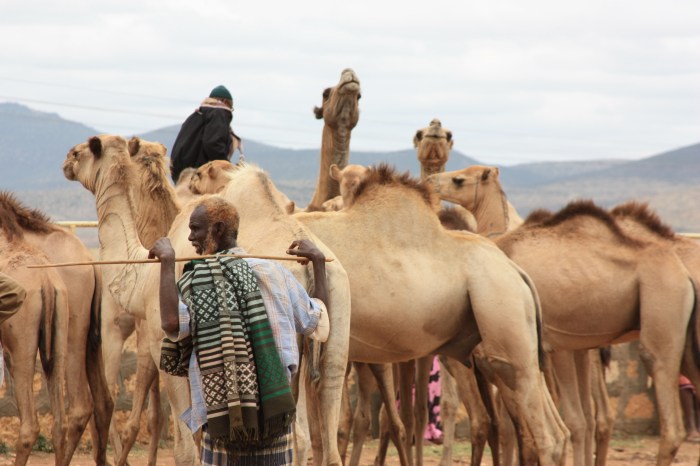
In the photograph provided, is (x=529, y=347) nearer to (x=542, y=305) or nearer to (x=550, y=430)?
(x=550, y=430)

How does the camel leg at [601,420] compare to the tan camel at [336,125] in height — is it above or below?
below

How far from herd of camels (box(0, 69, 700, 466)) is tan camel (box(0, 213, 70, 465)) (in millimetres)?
11

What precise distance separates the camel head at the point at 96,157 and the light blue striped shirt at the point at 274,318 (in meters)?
2.83

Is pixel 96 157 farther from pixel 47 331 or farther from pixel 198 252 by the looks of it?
pixel 198 252

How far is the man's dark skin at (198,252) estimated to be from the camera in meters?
5.09

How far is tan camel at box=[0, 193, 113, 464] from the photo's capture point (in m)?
8.98

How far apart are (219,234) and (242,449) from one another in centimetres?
94

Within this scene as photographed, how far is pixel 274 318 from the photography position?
5254mm

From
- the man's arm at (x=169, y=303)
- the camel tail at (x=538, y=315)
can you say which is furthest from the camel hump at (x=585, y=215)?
the man's arm at (x=169, y=303)

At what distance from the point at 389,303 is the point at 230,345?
10.1ft

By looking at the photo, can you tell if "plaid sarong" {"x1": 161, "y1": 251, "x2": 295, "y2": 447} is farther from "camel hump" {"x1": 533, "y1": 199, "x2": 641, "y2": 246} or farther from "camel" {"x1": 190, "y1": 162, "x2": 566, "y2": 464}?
"camel hump" {"x1": 533, "y1": 199, "x2": 641, "y2": 246}

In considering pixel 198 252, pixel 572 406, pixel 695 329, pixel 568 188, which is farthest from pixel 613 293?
pixel 568 188

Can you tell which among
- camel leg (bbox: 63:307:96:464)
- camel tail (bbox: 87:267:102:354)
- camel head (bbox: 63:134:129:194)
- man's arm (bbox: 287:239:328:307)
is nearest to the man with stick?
man's arm (bbox: 287:239:328:307)

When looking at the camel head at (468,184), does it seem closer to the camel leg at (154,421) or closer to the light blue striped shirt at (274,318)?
the camel leg at (154,421)
